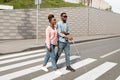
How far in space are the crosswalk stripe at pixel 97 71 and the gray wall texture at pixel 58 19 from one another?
1078cm

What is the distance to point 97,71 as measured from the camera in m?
8.18

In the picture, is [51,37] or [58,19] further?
[58,19]

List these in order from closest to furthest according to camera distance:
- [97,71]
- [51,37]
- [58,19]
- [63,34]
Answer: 1. [51,37]
2. [63,34]
3. [97,71]
4. [58,19]

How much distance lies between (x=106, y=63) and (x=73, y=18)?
16.2 meters

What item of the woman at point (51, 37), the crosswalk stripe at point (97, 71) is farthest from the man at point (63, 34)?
the crosswalk stripe at point (97, 71)

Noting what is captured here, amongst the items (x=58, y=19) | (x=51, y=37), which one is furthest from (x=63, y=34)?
(x=58, y=19)

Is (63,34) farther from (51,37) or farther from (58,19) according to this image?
(58,19)

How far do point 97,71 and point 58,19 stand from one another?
15093 millimetres

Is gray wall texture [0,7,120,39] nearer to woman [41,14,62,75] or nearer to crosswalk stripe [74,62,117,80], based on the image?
crosswalk stripe [74,62,117,80]

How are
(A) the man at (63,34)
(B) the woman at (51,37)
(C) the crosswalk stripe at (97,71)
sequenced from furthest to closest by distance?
(A) the man at (63,34), (B) the woman at (51,37), (C) the crosswalk stripe at (97,71)

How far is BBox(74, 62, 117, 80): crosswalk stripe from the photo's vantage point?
7274 mm

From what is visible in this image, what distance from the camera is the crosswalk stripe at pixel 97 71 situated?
7274 millimetres

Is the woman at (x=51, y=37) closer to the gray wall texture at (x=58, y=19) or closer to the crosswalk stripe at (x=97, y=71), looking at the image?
the crosswalk stripe at (x=97, y=71)

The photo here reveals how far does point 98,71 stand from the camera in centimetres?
819
